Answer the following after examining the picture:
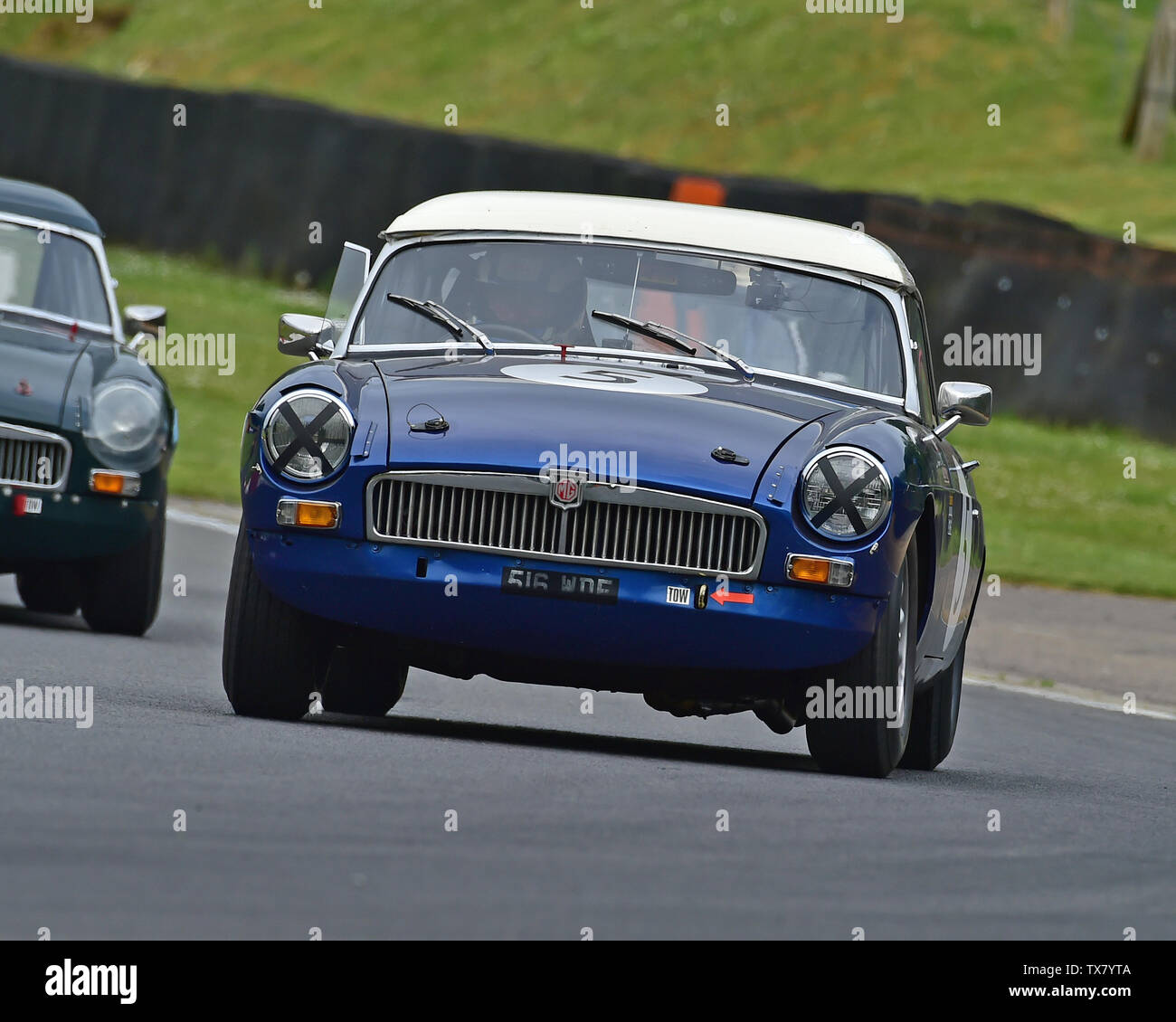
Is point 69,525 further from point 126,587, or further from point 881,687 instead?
point 881,687

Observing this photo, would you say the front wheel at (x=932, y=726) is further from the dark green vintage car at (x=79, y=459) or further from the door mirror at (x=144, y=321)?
the door mirror at (x=144, y=321)

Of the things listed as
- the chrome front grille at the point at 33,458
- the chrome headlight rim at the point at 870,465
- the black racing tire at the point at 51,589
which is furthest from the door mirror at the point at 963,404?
the black racing tire at the point at 51,589

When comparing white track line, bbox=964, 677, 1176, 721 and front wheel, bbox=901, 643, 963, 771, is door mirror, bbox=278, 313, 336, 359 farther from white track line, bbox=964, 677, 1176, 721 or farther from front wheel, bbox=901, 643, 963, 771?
white track line, bbox=964, 677, 1176, 721

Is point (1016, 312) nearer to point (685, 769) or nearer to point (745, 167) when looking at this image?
point (685, 769)

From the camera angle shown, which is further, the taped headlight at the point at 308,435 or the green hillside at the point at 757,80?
the green hillside at the point at 757,80

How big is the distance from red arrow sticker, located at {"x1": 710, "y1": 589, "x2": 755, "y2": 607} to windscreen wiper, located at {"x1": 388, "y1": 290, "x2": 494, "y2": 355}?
52.0 inches

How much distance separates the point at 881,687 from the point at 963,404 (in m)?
1.58

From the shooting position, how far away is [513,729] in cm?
871

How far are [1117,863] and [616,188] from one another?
2118cm

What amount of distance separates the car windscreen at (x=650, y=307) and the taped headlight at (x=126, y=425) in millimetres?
2340

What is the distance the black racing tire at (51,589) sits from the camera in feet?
37.0

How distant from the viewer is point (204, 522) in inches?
659

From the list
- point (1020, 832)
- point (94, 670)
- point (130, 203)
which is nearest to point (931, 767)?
point (1020, 832)

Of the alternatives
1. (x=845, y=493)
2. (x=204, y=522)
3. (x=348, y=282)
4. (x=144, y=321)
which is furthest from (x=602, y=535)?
(x=204, y=522)
